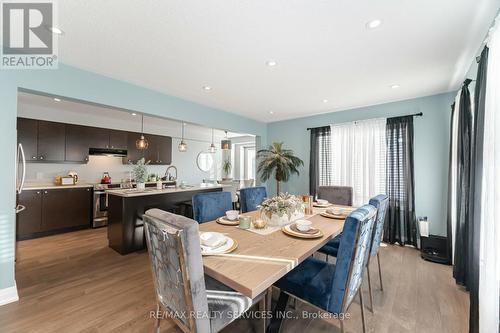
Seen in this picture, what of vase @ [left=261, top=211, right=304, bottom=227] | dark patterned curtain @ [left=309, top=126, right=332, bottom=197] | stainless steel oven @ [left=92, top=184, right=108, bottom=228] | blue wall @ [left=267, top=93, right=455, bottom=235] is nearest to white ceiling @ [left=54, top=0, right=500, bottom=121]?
blue wall @ [left=267, top=93, right=455, bottom=235]

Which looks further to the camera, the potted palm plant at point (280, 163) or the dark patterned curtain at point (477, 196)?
the potted palm plant at point (280, 163)

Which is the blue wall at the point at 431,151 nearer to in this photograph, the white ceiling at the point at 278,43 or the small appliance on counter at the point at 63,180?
the white ceiling at the point at 278,43

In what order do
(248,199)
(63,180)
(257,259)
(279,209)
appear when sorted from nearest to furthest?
(257,259), (279,209), (248,199), (63,180)

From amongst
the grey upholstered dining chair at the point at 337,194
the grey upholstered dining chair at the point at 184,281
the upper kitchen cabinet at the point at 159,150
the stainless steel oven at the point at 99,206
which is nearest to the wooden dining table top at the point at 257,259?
the grey upholstered dining chair at the point at 184,281

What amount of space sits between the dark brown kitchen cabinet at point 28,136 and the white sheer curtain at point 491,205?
6228 millimetres

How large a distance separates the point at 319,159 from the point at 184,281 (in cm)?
390

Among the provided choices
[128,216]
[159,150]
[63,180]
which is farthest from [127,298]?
[159,150]

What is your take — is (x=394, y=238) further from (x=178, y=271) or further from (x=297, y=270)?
(x=178, y=271)

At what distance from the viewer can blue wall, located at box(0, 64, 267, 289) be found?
2.00 metres

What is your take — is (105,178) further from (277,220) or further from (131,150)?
(277,220)

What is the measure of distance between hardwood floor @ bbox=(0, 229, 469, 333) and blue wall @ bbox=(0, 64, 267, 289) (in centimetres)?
46

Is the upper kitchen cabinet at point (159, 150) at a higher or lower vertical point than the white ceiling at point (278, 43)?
lower

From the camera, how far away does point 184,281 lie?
107 centimetres

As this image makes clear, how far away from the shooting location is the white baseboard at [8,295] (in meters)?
1.95
